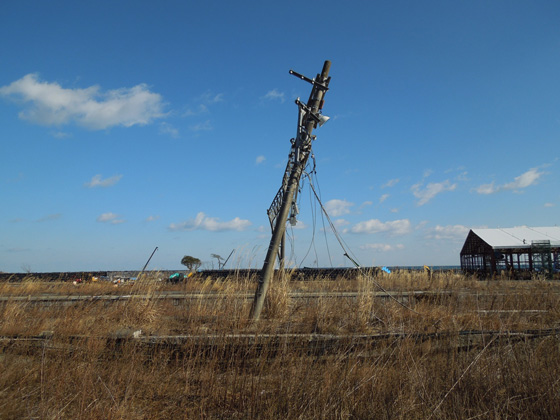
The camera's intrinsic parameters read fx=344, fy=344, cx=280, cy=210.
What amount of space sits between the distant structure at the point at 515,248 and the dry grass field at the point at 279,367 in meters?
21.0

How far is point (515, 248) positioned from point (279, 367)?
2820 centimetres

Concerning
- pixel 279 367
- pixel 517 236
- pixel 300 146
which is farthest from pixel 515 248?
pixel 279 367

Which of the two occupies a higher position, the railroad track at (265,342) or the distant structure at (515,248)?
the distant structure at (515,248)

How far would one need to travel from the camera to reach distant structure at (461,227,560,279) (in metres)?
23.3

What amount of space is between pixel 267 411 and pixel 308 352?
139 cm

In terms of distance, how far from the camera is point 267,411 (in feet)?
9.50

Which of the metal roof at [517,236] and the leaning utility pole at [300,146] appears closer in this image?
the leaning utility pole at [300,146]

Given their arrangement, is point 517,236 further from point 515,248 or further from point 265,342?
point 265,342

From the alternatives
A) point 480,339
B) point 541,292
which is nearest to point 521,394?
point 480,339

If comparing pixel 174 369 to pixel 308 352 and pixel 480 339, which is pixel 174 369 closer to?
pixel 308 352

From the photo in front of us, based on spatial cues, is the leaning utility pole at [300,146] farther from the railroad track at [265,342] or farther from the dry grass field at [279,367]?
the railroad track at [265,342]

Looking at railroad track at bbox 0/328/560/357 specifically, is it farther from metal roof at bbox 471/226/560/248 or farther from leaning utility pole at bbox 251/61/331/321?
metal roof at bbox 471/226/560/248

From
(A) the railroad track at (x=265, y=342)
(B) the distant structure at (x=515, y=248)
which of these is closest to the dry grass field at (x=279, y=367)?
(A) the railroad track at (x=265, y=342)

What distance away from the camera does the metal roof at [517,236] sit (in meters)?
26.0
